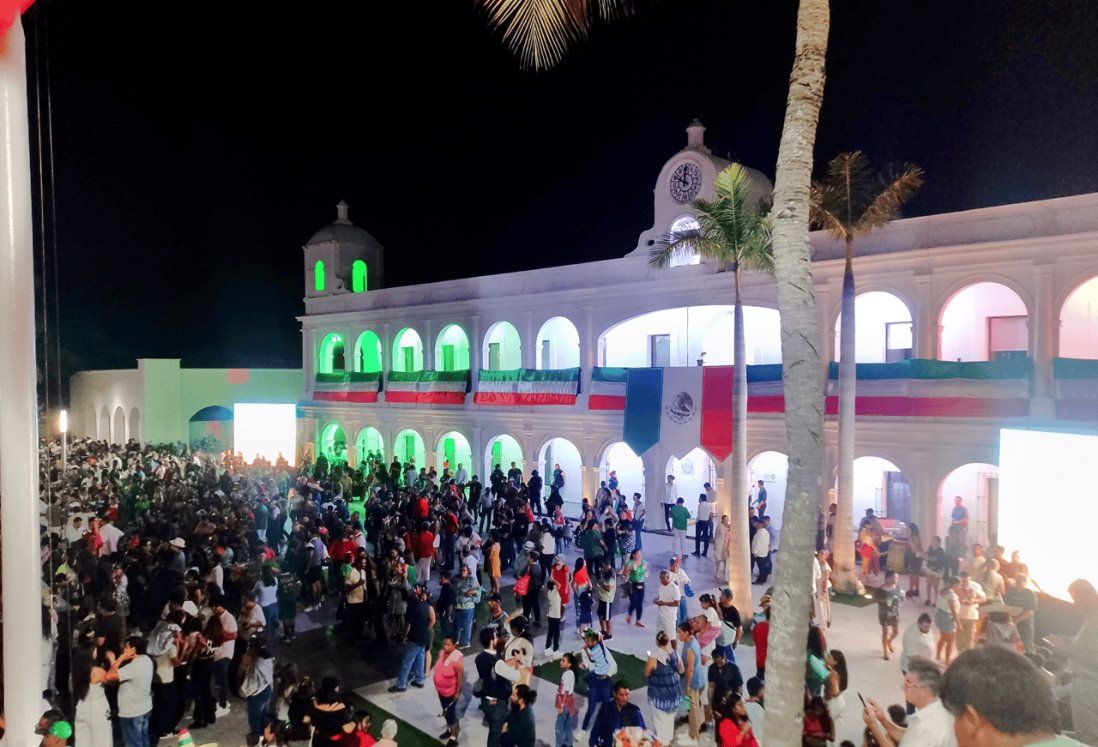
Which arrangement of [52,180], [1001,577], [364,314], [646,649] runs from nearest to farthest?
[52,180] < [1001,577] < [646,649] < [364,314]

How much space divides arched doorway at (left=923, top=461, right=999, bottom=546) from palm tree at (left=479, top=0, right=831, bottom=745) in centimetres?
1328

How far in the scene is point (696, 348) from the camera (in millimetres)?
22875

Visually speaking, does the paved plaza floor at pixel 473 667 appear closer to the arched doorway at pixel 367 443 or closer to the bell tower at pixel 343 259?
the arched doorway at pixel 367 443

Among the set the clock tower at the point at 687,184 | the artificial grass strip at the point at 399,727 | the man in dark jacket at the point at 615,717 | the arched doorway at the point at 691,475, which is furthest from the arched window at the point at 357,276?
the man in dark jacket at the point at 615,717

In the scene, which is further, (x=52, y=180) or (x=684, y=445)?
(x=684, y=445)

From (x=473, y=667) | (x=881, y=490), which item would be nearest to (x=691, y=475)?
(x=881, y=490)

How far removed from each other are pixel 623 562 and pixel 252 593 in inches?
277

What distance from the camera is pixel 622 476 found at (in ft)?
82.4

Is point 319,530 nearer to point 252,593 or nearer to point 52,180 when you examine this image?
point 252,593

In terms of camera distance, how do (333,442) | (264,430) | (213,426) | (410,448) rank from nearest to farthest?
(264,430), (410,448), (333,442), (213,426)

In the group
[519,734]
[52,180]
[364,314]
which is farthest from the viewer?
[364,314]

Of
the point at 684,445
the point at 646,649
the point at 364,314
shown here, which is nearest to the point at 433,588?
the point at 646,649

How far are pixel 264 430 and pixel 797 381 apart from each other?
2635 centimetres

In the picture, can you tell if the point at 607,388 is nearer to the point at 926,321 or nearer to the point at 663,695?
the point at 926,321
